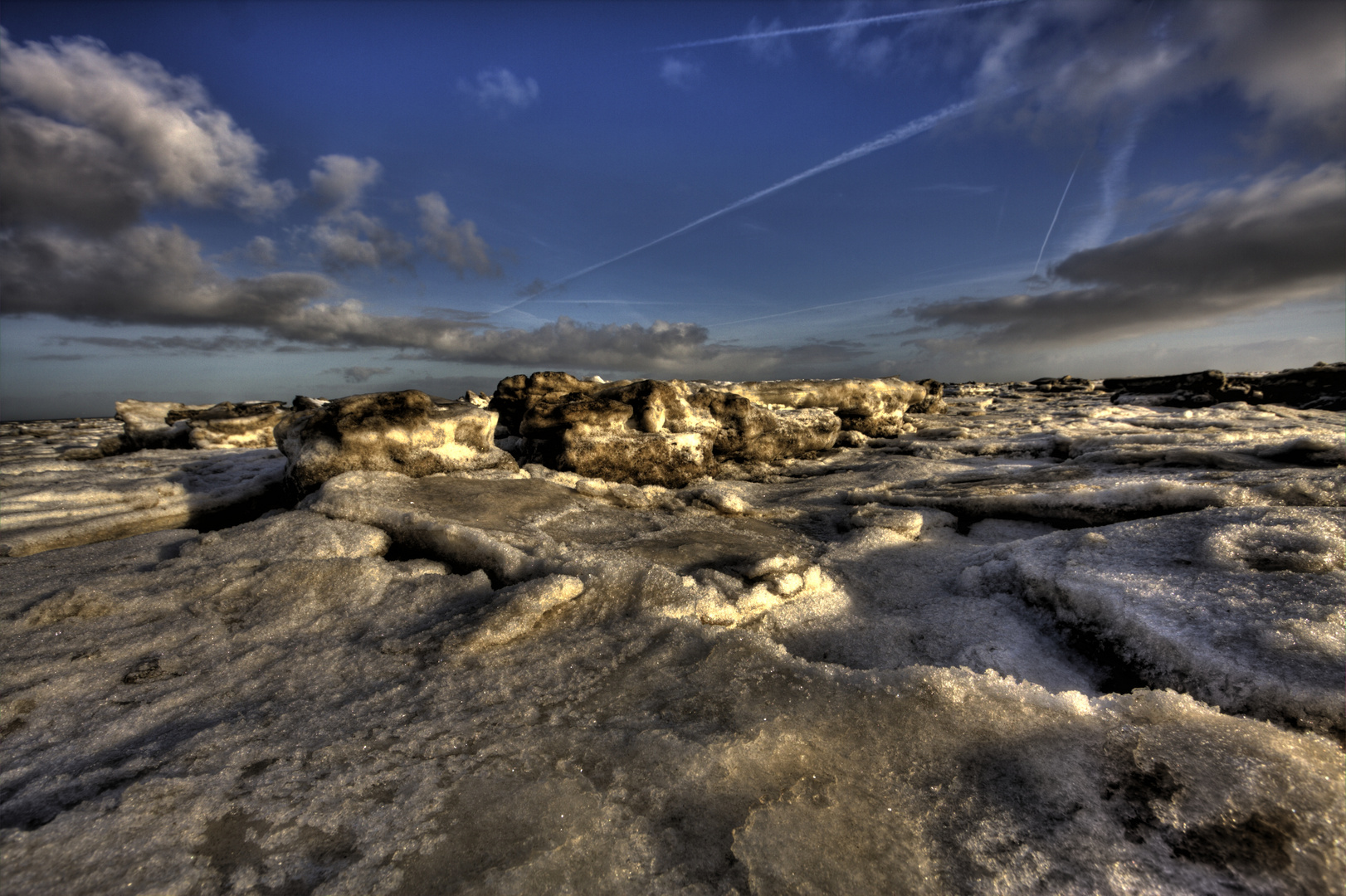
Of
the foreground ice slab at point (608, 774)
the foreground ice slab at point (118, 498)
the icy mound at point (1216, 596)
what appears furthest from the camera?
the foreground ice slab at point (118, 498)

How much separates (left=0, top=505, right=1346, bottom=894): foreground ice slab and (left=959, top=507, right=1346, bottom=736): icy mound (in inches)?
16.3

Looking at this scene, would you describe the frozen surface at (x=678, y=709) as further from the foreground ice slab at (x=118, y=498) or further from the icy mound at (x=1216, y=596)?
the foreground ice slab at (x=118, y=498)

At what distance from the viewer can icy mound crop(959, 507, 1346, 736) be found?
1944 mm

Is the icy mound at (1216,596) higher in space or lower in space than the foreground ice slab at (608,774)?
higher

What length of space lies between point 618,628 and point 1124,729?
6.50 feet

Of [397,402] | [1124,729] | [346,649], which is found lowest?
[346,649]

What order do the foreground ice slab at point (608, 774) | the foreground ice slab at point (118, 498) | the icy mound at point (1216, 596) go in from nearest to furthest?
the foreground ice slab at point (608, 774) → the icy mound at point (1216, 596) → the foreground ice slab at point (118, 498)

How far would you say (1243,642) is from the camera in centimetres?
212

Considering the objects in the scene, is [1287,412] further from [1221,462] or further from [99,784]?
[99,784]

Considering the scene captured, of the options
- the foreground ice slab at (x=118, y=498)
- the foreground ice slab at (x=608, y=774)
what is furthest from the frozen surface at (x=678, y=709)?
the foreground ice slab at (x=118, y=498)

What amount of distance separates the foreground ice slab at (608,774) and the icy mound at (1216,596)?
415 millimetres

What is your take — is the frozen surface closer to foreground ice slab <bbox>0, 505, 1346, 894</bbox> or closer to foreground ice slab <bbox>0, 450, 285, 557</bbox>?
foreground ice slab <bbox>0, 505, 1346, 894</bbox>

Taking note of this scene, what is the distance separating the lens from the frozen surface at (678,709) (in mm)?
1386

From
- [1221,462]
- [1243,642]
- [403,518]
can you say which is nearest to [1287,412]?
[1221,462]
